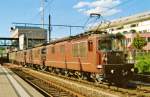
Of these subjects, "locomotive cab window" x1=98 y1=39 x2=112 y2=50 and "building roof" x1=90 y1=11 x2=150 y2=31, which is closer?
"locomotive cab window" x1=98 y1=39 x2=112 y2=50


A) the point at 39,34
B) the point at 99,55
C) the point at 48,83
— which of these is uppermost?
the point at 39,34

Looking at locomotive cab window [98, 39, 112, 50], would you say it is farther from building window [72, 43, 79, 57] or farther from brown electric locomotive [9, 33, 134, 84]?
building window [72, 43, 79, 57]

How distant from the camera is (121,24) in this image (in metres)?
120

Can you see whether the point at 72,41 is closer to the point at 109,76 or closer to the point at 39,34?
the point at 109,76

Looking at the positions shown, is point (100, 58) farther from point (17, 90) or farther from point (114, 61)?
point (17, 90)

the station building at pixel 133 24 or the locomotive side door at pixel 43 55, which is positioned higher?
the station building at pixel 133 24

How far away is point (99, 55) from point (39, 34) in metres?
85.7

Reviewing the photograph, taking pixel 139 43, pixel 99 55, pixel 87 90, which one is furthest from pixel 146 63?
pixel 139 43

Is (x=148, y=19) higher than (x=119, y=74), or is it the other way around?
(x=148, y=19)

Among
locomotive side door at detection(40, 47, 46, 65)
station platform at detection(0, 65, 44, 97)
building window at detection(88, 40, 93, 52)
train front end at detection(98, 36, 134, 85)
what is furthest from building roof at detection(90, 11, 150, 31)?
train front end at detection(98, 36, 134, 85)

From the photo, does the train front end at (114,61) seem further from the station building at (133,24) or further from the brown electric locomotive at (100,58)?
the station building at (133,24)

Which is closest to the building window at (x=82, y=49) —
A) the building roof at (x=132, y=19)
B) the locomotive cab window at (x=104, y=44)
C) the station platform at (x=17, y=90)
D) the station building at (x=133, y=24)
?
the locomotive cab window at (x=104, y=44)

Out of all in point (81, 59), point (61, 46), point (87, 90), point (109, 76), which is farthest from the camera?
point (61, 46)

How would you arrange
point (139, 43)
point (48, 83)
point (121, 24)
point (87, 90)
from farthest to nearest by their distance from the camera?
1. point (121, 24)
2. point (139, 43)
3. point (48, 83)
4. point (87, 90)
